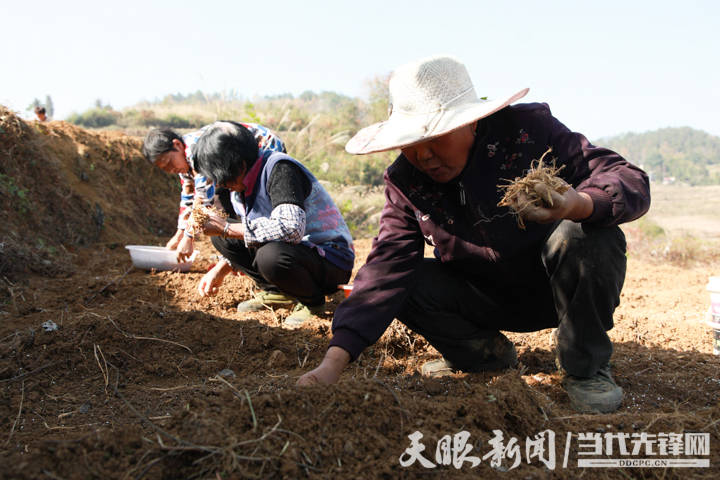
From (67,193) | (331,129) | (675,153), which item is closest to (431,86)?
(67,193)

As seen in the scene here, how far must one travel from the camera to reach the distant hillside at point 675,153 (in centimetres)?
2170

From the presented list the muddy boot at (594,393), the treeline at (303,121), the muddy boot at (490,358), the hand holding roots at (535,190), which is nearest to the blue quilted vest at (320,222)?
Result: the muddy boot at (490,358)

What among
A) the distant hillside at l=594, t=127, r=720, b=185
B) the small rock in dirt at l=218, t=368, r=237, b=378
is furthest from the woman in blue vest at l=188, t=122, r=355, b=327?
the distant hillside at l=594, t=127, r=720, b=185

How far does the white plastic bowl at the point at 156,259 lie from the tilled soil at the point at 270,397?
0.47 m

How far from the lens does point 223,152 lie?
2.65 m

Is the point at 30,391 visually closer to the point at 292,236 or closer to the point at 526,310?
the point at 292,236

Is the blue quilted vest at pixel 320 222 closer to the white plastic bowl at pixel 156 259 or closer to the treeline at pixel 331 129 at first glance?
the white plastic bowl at pixel 156 259

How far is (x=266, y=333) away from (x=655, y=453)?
1777 millimetres

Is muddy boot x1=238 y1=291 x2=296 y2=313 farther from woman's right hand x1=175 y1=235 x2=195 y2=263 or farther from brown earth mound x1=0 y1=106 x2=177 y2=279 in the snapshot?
brown earth mound x1=0 y1=106 x2=177 y2=279

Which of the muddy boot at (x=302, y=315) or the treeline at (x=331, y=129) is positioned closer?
the muddy boot at (x=302, y=315)

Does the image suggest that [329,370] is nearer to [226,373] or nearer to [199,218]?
[226,373]

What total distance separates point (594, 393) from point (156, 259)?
336cm

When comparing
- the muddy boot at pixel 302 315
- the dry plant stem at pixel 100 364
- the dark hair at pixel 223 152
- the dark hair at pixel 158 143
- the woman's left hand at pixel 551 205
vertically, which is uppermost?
the woman's left hand at pixel 551 205

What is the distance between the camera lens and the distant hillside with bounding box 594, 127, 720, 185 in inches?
854
